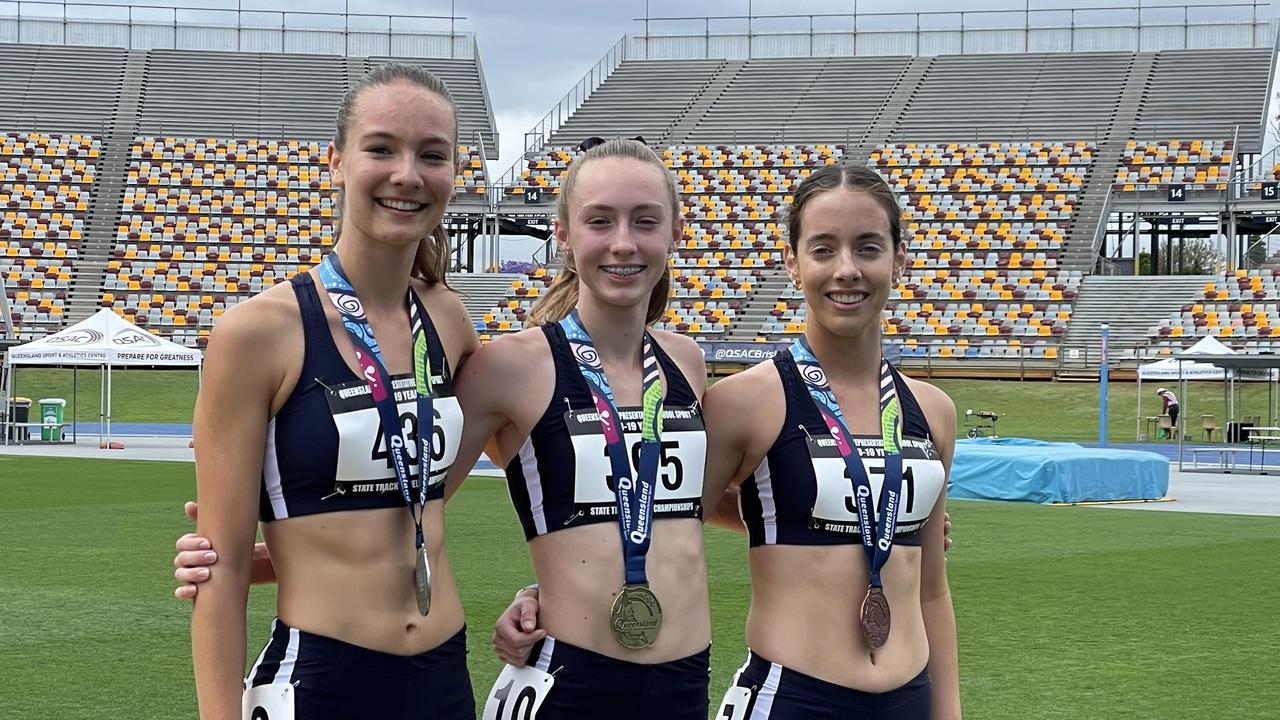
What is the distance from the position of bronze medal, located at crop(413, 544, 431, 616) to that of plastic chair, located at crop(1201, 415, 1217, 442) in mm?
30964

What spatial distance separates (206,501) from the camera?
257 cm

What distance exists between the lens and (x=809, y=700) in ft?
9.62

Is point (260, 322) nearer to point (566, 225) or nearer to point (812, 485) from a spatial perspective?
point (566, 225)

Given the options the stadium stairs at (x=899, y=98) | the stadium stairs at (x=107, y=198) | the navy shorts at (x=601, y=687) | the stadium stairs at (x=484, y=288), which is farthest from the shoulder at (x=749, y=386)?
the stadium stairs at (x=899, y=98)

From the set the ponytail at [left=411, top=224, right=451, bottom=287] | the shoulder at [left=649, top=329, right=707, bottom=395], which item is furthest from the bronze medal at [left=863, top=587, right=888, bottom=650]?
the ponytail at [left=411, top=224, right=451, bottom=287]

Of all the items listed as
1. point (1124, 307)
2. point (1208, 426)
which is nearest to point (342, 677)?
point (1208, 426)

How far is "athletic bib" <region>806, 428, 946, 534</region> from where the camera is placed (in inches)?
119

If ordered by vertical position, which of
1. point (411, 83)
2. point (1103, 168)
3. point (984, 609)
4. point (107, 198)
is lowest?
point (984, 609)

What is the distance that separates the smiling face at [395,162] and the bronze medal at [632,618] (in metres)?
0.80

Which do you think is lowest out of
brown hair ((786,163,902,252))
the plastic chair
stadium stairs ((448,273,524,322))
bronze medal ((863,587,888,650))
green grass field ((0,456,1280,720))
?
the plastic chair

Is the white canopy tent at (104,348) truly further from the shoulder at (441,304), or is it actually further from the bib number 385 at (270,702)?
the bib number 385 at (270,702)

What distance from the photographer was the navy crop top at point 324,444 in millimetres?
2623

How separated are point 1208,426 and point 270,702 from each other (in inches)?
1232

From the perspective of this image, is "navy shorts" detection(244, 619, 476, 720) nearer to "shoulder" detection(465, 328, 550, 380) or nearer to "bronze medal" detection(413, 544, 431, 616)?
"bronze medal" detection(413, 544, 431, 616)
